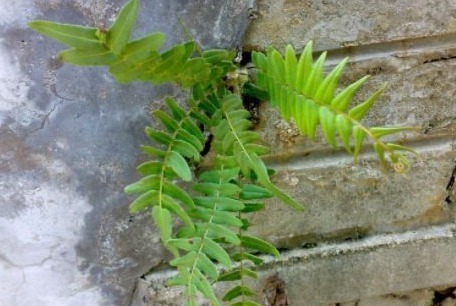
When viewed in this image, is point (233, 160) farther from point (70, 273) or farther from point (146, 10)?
point (70, 273)

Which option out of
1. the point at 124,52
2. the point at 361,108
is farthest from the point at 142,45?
the point at 361,108

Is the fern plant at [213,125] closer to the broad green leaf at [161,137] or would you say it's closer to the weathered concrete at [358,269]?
the broad green leaf at [161,137]

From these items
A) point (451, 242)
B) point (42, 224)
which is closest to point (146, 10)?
point (42, 224)

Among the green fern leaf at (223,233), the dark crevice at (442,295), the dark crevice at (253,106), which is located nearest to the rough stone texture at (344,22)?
the dark crevice at (253,106)

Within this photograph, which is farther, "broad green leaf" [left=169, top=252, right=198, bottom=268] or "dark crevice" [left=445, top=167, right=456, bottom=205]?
"dark crevice" [left=445, top=167, right=456, bottom=205]

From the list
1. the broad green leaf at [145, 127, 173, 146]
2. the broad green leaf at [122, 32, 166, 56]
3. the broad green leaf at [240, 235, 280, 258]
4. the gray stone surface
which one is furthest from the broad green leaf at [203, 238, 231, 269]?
the broad green leaf at [122, 32, 166, 56]

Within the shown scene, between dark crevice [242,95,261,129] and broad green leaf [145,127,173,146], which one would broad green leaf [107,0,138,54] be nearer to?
broad green leaf [145,127,173,146]

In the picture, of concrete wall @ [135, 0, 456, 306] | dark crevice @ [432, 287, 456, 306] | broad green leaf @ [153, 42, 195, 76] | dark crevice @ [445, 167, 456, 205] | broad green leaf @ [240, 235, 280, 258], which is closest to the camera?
broad green leaf @ [153, 42, 195, 76]
